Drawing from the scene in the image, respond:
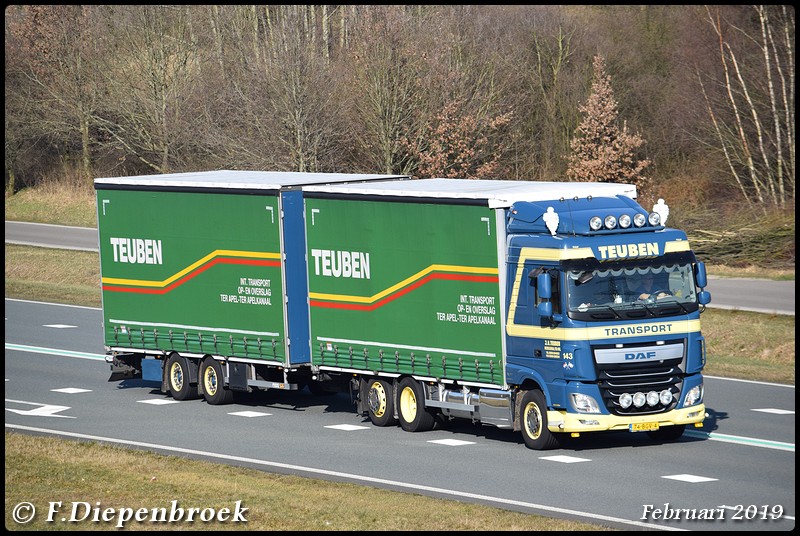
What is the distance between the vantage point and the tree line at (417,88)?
43.7 m

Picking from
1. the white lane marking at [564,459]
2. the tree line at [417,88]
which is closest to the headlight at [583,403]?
the white lane marking at [564,459]

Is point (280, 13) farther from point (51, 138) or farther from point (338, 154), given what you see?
point (51, 138)

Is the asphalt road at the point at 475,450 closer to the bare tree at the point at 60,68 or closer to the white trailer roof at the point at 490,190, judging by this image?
the white trailer roof at the point at 490,190

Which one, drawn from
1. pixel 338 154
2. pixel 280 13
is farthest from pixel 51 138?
pixel 338 154

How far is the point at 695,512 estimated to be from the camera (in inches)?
577

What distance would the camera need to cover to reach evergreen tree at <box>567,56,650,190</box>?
151 ft

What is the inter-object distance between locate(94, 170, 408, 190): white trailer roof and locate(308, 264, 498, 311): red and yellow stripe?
6.19 feet

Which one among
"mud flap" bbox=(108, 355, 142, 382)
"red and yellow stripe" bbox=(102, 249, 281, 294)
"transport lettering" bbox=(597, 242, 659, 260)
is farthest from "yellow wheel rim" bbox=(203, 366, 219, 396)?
"transport lettering" bbox=(597, 242, 659, 260)

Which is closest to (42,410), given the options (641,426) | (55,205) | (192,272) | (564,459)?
(192,272)

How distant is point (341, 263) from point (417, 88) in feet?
77.3

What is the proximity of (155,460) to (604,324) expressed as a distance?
6.26 m

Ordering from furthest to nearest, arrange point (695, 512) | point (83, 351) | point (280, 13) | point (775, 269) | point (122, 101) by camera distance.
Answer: point (122, 101) < point (280, 13) < point (775, 269) < point (83, 351) < point (695, 512)

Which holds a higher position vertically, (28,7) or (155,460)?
(28,7)

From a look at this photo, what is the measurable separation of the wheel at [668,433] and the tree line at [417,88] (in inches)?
901
